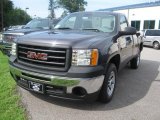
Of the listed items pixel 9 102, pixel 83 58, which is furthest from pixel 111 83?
pixel 9 102

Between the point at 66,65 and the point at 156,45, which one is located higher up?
the point at 66,65

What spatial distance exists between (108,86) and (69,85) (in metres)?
1.12

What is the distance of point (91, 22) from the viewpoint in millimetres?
5535

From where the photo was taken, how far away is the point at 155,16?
Answer: 99.2ft

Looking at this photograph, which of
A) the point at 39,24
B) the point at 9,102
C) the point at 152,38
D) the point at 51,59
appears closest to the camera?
the point at 51,59

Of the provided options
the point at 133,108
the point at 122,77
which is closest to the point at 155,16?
the point at 122,77

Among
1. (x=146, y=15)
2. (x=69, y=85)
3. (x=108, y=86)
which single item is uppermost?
(x=146, y=15)

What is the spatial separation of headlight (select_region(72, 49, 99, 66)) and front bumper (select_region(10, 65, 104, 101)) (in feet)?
0.88

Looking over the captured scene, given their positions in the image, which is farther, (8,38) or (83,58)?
(8,38)

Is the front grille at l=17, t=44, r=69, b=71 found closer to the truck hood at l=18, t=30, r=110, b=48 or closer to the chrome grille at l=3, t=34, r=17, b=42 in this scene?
A: the truck hood at l=18, t=30, r=110, b=48

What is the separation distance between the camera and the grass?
12.9 feet

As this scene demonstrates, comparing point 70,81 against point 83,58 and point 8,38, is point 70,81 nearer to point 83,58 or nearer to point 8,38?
point 83,58

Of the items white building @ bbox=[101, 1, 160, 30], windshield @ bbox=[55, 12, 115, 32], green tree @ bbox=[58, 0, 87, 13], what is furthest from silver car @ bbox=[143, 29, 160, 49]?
green tree @ bbox=[58, 0, 87, 13]

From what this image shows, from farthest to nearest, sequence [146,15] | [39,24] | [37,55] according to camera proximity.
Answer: [146,15] < [39,24] < [37,55]
